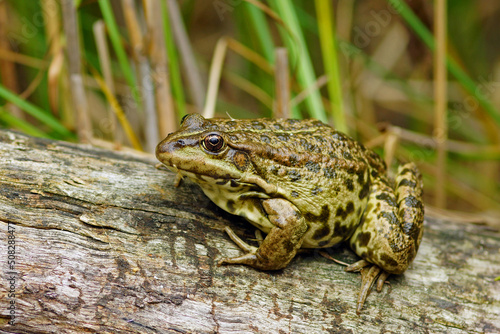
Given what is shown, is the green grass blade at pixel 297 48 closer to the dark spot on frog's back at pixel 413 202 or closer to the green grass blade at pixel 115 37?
the dark spot on frog's back at pixel 413 202

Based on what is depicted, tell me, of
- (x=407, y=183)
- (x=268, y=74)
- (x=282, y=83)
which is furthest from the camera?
(x=268, y=74)

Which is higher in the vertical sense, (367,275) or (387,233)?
(387,233)

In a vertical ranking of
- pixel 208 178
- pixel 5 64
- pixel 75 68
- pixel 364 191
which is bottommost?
pixel 208 178

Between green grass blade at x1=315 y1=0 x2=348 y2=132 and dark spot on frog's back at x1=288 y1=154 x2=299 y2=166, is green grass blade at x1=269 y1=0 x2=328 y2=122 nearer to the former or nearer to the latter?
green grass blade at x1=315 y1=0 x2=348 y2=132

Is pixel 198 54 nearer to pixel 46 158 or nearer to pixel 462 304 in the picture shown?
pixel 46 158

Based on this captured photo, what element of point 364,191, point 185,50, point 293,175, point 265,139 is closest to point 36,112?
point 185,50

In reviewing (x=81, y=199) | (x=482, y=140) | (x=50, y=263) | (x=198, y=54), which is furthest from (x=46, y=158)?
(x=482, y=140)

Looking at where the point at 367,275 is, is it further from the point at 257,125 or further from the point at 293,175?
the point at 257,125
